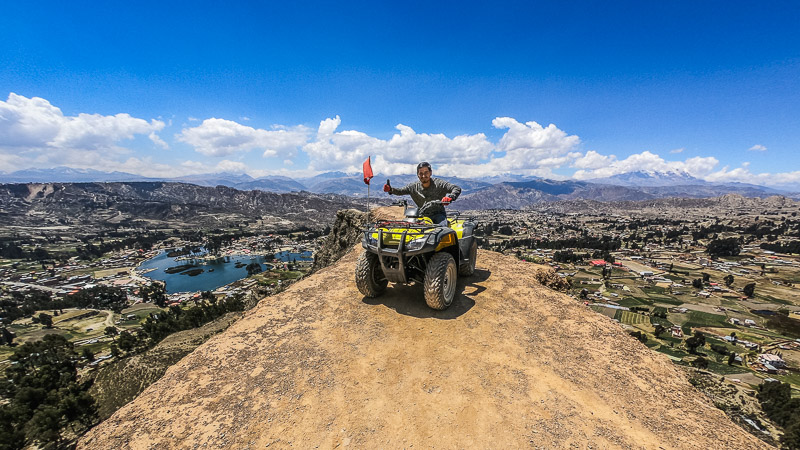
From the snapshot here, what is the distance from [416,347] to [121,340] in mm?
55216

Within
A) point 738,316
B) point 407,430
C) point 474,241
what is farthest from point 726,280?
point 407,430

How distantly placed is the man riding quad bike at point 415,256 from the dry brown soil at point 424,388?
797mm

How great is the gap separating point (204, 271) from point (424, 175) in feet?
436

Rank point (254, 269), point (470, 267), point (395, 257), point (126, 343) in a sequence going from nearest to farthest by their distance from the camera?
point (395, 257), point (470, 267), point (126, 343), point (254, 269)

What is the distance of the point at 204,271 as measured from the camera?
11550 cm

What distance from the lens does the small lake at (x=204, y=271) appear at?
320 feet

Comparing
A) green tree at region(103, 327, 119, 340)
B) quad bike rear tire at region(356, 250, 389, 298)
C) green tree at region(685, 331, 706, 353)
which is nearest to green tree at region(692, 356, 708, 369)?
green tree at region(685, 331, 706, 353)

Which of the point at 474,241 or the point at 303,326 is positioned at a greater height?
the point at 474,241

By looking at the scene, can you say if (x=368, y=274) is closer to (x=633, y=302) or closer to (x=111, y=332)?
(x=633, y=302)

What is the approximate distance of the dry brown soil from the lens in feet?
16.1

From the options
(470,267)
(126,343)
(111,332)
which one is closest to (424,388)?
(470,267)

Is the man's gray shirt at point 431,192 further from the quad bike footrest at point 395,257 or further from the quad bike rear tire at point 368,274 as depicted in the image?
the quad bike rear tire at point 368,274

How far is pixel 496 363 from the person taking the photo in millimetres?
6375

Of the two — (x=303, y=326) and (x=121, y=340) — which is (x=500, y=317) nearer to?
(x=303, y=326)
